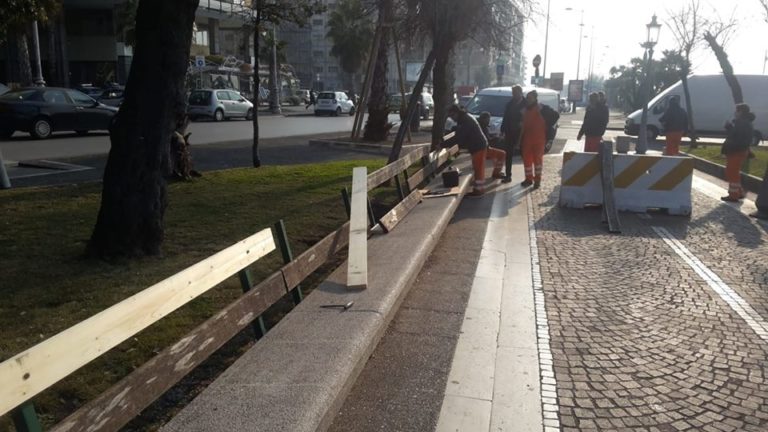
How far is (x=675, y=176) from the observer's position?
10.3 metres

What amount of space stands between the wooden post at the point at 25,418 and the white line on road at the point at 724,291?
17.0ft

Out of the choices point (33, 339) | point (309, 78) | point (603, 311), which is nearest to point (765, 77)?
point (603, 311)

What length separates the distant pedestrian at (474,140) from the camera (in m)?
11.9

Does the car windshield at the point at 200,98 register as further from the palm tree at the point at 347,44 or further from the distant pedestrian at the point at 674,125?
the palm tree at the point at 347,44

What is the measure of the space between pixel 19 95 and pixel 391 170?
53.7 feet

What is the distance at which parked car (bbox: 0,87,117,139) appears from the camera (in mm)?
19844

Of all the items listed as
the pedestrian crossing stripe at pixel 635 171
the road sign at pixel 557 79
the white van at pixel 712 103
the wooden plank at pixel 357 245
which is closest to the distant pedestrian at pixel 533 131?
the pedestrian crossing stripe at pixel 635 171

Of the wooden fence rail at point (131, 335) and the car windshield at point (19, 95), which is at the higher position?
the car windshield at point (19, 95)

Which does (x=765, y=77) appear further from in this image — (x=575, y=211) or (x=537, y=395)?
(x=537, y=395)

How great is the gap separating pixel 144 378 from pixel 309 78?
347 ft

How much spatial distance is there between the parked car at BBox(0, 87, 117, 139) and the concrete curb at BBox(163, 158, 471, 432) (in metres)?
16.7

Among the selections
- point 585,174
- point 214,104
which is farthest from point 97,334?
point 214,104

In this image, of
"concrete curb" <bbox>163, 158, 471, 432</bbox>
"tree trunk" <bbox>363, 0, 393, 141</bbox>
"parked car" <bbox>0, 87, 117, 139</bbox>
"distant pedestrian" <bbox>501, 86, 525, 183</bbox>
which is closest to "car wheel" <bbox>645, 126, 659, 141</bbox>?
"tree trunk" <bbox>363, 0, 393, 141</bbox>

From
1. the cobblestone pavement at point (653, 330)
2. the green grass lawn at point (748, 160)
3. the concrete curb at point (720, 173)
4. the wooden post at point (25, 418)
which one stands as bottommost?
the cobblestone pavement at point (653, 330)
